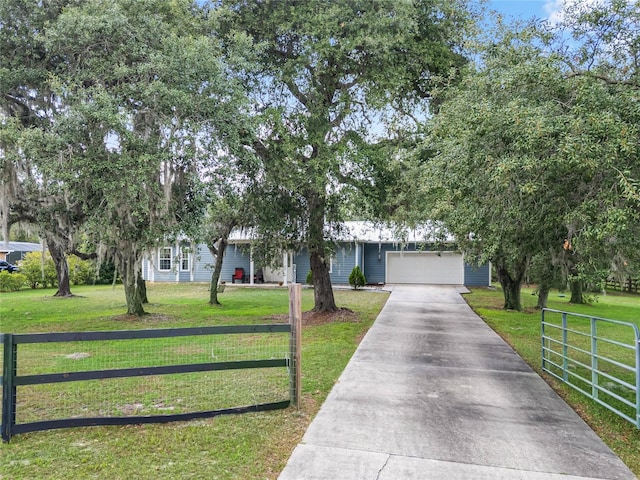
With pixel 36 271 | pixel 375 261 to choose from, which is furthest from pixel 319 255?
pixel 36 271

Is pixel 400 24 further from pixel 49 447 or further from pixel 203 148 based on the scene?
pixel 49 447

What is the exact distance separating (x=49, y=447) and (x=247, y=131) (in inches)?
242

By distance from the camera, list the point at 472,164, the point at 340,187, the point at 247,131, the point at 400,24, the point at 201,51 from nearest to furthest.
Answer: the point at 472,164
the point at 201,51
the point at 247,131
the point at 400,24
the point at 340,187

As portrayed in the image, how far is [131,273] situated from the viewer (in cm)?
1136

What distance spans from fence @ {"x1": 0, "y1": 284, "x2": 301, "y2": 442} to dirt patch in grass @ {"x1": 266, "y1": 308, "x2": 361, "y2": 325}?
13.2 feet

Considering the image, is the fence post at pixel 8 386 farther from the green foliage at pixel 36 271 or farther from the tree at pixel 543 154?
the green foliage at pixel 36 271

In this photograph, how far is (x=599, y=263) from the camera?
5.59 metres

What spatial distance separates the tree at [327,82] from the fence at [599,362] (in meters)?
5.04

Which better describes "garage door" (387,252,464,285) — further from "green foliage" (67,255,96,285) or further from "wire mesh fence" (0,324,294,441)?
"wire mesh fence" (0,324,294,441)

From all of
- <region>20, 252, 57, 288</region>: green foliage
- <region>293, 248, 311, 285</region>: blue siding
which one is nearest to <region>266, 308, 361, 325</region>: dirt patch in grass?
<region>293, 248, 311, 285</region>: blue siding

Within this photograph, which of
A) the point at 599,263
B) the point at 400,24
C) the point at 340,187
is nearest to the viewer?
the point at 599,263

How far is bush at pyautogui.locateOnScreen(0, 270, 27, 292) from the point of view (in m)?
21.6

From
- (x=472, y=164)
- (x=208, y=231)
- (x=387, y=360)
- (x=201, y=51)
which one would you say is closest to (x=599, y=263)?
(x=472, y=164)

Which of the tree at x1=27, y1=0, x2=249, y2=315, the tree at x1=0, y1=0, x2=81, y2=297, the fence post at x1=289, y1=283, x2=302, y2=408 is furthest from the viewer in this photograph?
the tree at x1=0, y1=0, x2=81, y2=297
